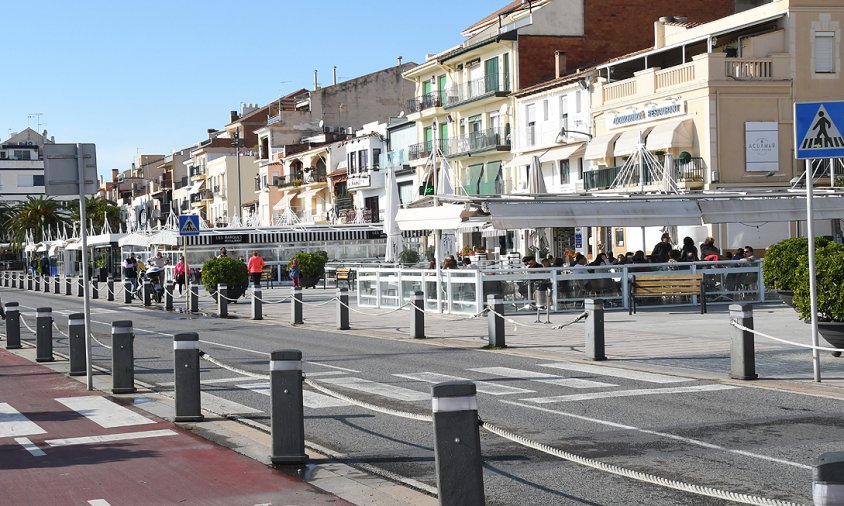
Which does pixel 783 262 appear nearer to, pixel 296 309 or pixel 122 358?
pixel 296 309

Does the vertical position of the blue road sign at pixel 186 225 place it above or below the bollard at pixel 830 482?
above

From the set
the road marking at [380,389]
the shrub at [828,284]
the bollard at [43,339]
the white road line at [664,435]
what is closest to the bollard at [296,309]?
the bollard at [43,339]

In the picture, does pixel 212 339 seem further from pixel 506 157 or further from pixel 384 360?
pixel 506 157

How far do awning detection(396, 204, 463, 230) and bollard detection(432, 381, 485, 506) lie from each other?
18730 millimetres

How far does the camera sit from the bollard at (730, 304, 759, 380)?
44.2 ft

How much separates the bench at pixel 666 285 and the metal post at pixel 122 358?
49.0 feet

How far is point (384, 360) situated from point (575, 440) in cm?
779

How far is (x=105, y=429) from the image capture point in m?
10.8

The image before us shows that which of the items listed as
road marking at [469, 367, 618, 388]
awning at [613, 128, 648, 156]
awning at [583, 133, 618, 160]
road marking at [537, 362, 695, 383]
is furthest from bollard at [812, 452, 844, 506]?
awning at [583, 133, 618, 160]

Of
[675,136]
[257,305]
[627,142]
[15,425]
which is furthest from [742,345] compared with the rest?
[627,142]

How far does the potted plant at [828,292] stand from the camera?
48.1 ft

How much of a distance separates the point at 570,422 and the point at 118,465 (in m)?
4.15

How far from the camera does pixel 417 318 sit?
69.8ft

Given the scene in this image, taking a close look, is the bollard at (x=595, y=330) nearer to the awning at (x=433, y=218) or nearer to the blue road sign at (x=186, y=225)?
the awning at (x=433, y=218)
